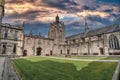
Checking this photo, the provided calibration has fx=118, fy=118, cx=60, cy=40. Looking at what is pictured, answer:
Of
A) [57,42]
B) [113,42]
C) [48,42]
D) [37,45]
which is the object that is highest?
[57,42]

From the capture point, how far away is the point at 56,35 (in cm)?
6172

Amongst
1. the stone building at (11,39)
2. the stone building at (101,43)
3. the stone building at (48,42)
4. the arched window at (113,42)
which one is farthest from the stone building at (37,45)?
the arched window at (113,42)

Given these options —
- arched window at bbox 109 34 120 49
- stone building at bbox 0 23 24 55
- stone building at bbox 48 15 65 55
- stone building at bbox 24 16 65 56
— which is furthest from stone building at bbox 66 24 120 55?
stone building at bbox 0 23 24 55

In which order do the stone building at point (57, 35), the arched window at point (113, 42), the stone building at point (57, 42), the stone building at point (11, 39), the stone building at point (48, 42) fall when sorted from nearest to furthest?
the stone building at point (11, 39), the stone building at point (57, 42), the arched window at point (113, 42), the stone building at point (48, 42), the stone building at point (57, 35)

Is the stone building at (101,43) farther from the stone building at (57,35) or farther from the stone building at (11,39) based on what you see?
the stone building at (11,39)

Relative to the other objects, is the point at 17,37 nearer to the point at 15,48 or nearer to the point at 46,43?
the point at 15,48

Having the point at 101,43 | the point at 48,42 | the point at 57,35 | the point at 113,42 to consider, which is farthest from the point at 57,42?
the point at 113,42

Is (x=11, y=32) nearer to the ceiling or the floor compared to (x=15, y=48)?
nearer to the ceiling

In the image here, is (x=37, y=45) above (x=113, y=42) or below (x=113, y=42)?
below

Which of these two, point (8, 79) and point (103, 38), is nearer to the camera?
point (8, 79)

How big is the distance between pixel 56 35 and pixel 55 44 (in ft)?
17.5

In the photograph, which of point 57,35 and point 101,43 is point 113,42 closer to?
point 101,43

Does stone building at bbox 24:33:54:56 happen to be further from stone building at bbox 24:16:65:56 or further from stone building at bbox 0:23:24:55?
stone building at bbox 0:23:24:55

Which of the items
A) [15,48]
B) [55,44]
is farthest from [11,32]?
[55,44]
